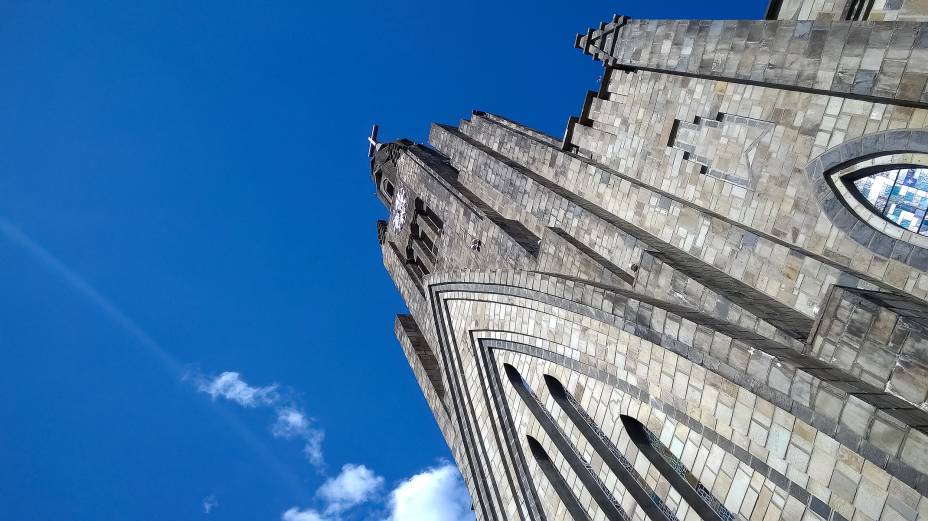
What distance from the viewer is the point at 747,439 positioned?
8883mm

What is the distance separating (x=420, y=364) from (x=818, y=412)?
19.8 metres

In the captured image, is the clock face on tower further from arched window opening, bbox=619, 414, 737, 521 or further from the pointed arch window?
the pointed arch window

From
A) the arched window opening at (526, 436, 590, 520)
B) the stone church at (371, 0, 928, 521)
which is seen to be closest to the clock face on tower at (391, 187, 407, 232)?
the stone church at (371, 0, 928, 521)

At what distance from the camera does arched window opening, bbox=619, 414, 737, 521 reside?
10.2 metres

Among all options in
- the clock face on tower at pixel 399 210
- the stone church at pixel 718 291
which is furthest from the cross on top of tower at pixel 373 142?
the stone church at pixel 718 291

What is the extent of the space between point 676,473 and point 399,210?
24.5 metres

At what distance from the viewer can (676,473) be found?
11234 millimetres

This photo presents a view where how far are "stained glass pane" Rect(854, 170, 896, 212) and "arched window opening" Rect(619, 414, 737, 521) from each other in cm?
537

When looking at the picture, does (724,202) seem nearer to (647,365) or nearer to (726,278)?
(726,278)

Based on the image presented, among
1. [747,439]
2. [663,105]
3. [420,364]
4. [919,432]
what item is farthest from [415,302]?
[919,432]

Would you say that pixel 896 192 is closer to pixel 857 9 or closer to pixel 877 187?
pixel 877 187

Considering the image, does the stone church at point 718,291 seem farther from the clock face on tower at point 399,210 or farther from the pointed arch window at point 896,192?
the clock face on tower at point 399,210

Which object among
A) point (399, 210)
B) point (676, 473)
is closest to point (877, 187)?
point (676, 473)

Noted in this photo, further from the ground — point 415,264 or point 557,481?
point 415,264
